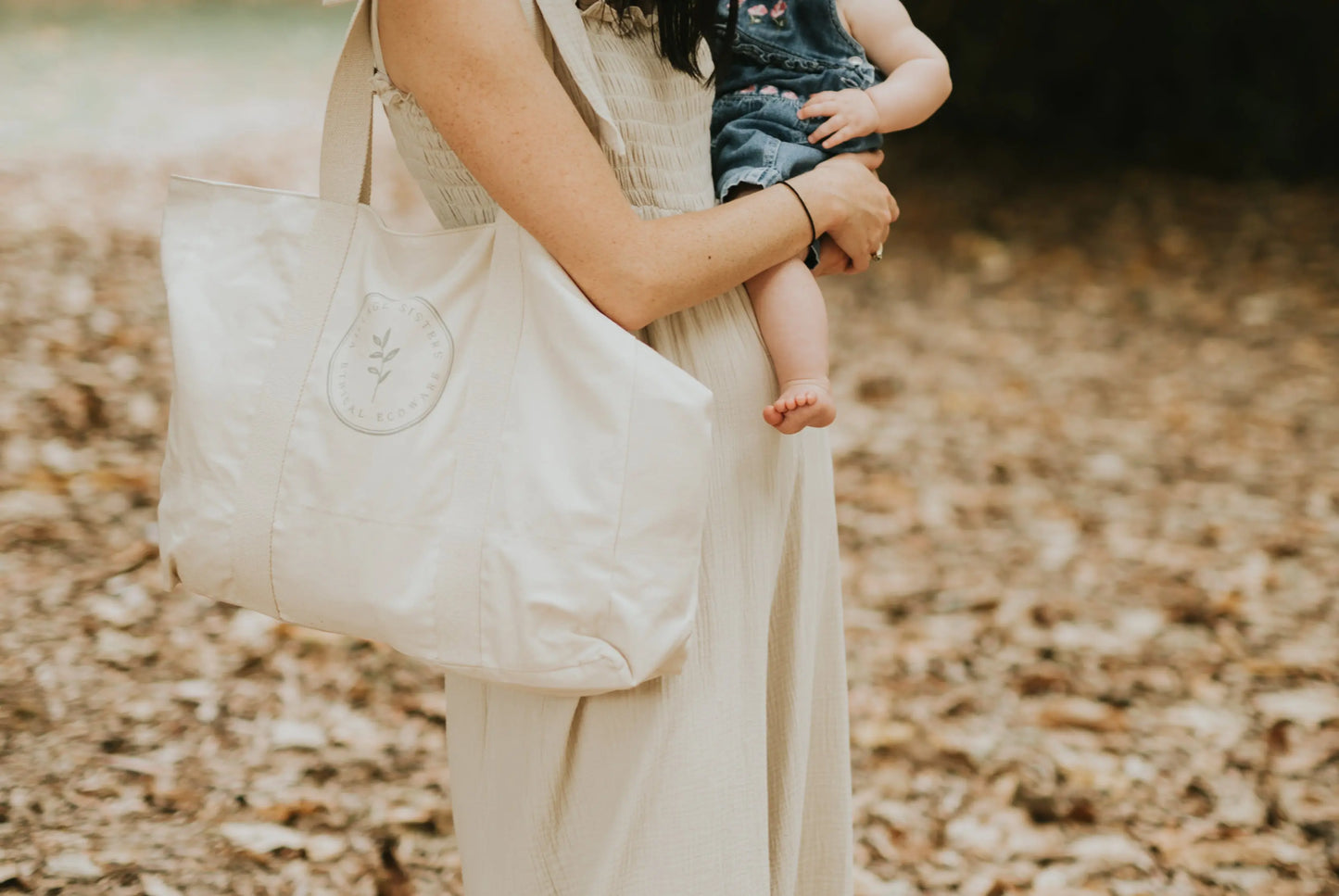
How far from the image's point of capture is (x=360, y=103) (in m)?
1.34

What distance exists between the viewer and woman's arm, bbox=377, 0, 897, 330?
1.22 m

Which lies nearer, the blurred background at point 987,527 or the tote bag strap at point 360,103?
the tote bag strap at point 360,103

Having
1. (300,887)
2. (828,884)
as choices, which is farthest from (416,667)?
(828,884)

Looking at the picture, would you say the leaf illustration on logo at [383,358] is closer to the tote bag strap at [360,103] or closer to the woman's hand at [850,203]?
the tote bag strap at [360,103]

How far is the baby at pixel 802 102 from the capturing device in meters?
1.46

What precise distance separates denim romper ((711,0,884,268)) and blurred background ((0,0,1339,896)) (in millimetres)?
1744

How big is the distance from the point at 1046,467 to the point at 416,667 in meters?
2.56

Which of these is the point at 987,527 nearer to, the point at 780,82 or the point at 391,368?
the point at 780,82

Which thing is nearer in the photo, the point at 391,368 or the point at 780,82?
the point at 391,368

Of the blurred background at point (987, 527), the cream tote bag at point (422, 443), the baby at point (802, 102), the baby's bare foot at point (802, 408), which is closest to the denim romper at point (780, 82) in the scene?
the baby at point (802, 102)

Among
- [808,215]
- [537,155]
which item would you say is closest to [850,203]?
[808,215]

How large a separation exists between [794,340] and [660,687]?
1.47 feet

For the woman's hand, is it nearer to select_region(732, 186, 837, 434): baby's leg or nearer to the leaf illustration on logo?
select_region(732, 186, 837, 434): baby's leg

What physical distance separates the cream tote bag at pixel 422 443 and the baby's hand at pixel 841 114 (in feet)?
1.62
